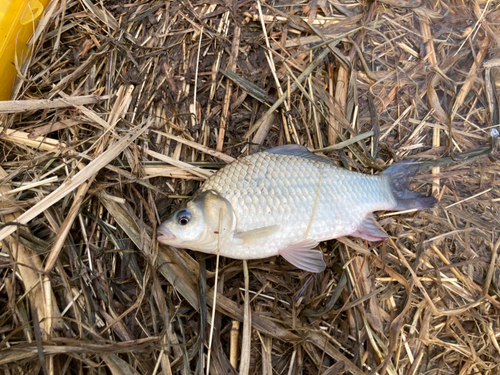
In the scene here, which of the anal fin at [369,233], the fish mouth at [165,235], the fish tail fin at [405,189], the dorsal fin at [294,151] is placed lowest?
the anal fin at [369,233]

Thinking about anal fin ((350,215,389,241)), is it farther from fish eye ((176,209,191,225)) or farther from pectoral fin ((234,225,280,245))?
fish eye ((176,209,191,225))

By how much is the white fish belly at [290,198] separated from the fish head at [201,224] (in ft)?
0.17

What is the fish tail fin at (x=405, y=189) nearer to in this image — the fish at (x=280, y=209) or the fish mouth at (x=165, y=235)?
the fish at (x=280, y=209)

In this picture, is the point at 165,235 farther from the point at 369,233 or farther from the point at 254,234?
the point at 369,233

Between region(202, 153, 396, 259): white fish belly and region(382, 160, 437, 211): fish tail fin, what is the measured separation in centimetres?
16

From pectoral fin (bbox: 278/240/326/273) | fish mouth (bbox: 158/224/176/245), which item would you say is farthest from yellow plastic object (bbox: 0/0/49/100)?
Result: pectoral fin (bbox: 278/240/326/273)

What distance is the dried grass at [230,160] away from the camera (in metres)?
1.65

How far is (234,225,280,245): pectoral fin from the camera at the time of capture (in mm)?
1586

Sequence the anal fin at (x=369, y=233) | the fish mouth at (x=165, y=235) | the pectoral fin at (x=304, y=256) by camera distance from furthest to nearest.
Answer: the anal fin at (x=369, y=233), the pectoral fin at (x=304, y=256), the fish mouth at (x=165, y=235)

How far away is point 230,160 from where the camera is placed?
185 centimetres

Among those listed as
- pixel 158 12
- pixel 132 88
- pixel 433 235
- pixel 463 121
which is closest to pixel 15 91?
pixel 132 88

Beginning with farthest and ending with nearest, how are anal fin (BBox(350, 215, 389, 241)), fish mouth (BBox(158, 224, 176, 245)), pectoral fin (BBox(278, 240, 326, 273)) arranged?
1. anal fin (BBox(350, 215, 389, 241))
2. pectoral fin (BBox(278, 240, 326, 273))
3. fish mouth (BBox(158, 224, 176, 245))

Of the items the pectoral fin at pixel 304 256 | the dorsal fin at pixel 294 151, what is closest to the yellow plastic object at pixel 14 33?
the dorsal fin at pixel 294 151

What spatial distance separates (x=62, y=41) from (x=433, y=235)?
2855mm
